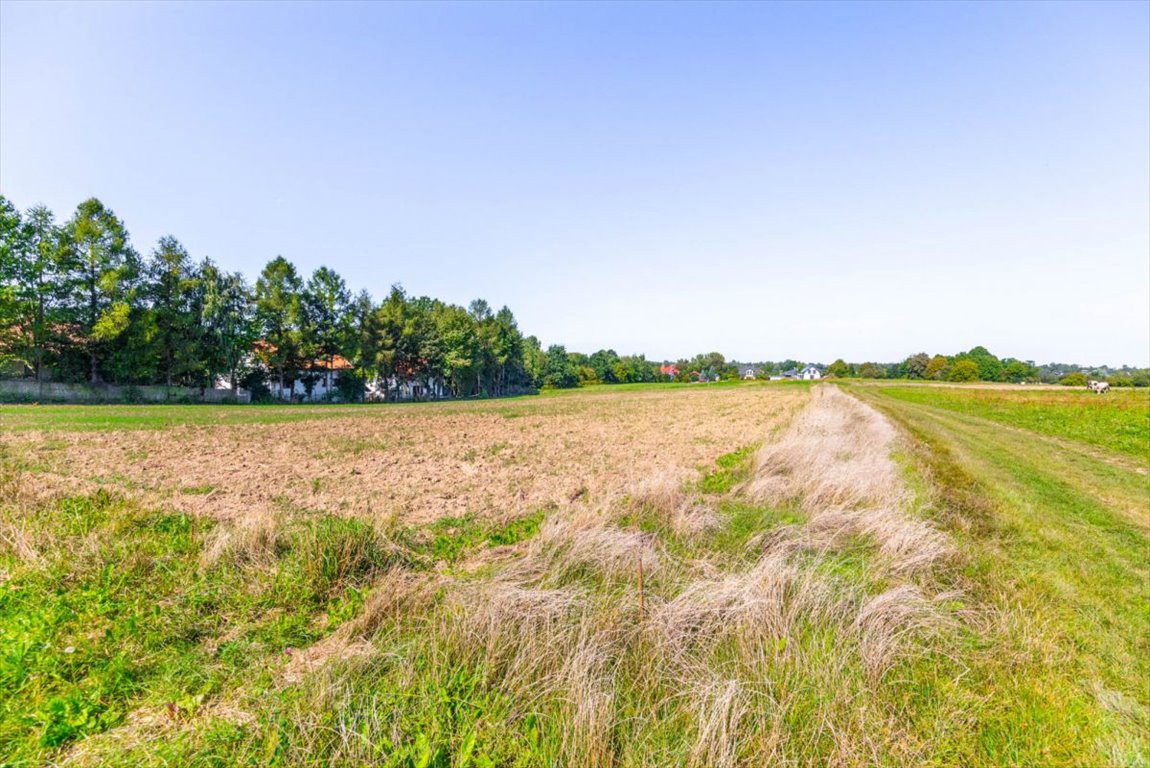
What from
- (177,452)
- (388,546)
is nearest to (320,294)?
(177,452)

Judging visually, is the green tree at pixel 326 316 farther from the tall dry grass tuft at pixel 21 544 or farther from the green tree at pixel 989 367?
the green tree at pixel 989 367

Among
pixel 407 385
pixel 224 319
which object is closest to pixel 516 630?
pixel 224 319

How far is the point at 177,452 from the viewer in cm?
1352

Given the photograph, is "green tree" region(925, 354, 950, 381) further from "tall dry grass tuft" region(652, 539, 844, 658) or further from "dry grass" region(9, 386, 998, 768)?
"tall dry grass tuft" region(652, 539, 844, 658)

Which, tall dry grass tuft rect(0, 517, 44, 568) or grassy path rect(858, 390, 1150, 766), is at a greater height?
tall dry grass tuft rect(0, 517, 44, 568)

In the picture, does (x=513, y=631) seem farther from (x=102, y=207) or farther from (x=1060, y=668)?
(x=102, y=207)

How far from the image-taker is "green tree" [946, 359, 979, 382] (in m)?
125

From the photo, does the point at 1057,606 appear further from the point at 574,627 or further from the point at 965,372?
the point at 965,372

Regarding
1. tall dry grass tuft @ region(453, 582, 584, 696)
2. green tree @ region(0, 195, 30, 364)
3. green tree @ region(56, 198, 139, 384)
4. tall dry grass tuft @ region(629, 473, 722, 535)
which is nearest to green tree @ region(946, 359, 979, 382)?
tall dry grass tuft @ region(629, 473, 722, 535)

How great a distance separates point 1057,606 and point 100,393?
57.9 meters

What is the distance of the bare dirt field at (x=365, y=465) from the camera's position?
8.69 m

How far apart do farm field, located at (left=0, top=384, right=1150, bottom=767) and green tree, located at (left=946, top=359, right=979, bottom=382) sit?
152 meters

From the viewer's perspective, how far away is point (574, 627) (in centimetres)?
381

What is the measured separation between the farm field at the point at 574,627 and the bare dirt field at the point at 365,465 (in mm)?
238
